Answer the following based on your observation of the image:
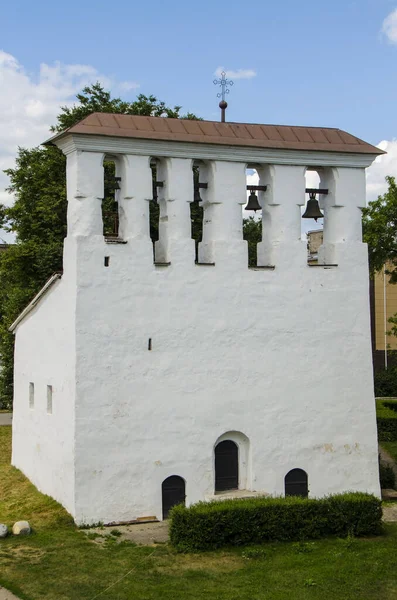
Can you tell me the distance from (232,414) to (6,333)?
1586 cm

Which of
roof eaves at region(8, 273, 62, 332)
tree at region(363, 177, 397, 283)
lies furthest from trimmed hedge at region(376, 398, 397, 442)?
roof eaves at region(8, 273, 62, 332)

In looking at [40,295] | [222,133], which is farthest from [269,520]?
[222,133]

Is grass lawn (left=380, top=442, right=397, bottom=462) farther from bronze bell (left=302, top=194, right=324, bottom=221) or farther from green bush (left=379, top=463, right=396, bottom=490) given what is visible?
bronze bell (left=302, top=194, right=324, bottom=221)

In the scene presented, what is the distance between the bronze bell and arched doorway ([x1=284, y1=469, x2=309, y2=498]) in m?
5.69

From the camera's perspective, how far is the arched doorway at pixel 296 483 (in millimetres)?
17141

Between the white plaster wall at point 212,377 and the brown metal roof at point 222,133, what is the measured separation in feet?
7.74

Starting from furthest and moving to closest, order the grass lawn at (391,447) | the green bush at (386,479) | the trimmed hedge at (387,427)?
the trimmed hedge at (387,427) < the grass lawn at (391,447) < the green bush at (386,479)

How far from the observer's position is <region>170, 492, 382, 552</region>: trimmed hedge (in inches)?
566

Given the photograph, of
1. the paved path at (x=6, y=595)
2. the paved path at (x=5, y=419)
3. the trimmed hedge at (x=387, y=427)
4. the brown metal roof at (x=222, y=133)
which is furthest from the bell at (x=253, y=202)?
the paved path at (x=5, y=419)

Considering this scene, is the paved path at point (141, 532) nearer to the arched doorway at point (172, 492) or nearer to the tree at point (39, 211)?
the arched doorway at point (172, 492)

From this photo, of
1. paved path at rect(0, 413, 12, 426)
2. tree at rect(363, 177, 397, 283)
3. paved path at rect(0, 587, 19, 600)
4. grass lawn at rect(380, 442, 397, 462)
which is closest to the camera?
paved path at rect(0, 587, 19, 600)

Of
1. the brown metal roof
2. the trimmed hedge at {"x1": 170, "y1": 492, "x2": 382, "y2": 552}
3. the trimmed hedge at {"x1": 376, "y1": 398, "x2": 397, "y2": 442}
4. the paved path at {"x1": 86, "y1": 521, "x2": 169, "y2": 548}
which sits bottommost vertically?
the paved path at {"x1": 86, "y1": 521, "x2": 169, "y2": 548}

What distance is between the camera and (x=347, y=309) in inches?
699

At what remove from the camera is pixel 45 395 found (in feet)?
61.1
